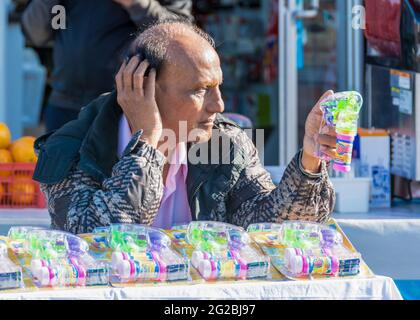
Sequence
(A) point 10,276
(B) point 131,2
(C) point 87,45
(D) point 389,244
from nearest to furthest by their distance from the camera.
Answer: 1. (A) point 10,276
2. (D) point 389,244
3. (B) point 131,2
4. (C) point 87,45

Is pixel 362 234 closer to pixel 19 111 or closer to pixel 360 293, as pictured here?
pixel 360 293

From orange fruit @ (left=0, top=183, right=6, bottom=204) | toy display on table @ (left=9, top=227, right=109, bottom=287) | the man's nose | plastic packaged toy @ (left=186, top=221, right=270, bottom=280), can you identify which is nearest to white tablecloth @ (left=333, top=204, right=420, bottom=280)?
the man's nose

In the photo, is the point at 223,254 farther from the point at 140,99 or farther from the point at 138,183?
the point at 140,99

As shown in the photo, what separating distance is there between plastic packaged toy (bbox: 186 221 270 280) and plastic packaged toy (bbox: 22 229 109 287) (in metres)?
0.22

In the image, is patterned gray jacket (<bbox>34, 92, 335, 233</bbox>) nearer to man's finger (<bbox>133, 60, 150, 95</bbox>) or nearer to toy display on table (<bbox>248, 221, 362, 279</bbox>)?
man's finger (<bbox>133, 60, 150, 95</bbox>)

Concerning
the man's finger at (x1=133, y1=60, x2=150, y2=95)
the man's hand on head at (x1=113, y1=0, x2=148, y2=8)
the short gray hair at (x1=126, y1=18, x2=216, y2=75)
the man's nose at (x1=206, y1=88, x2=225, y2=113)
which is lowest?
the man's nose at (x1=206, y1=88, x2=225, y2=113)

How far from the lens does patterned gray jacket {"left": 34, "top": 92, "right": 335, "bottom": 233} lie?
102 inches

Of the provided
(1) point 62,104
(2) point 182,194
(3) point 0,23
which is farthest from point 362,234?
(3) point 0,23

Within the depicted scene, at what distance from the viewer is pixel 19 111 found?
693 centimetres

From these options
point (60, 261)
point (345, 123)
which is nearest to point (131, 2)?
point (345, 123)

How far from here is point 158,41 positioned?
2.77 m

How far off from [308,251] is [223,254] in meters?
0.19

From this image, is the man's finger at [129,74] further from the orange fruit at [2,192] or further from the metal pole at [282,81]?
the metal pole at [282,81]

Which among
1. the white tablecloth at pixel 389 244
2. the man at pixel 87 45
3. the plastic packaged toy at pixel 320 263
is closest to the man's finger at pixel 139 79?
the plastic packaged toy at pixel 320 263
